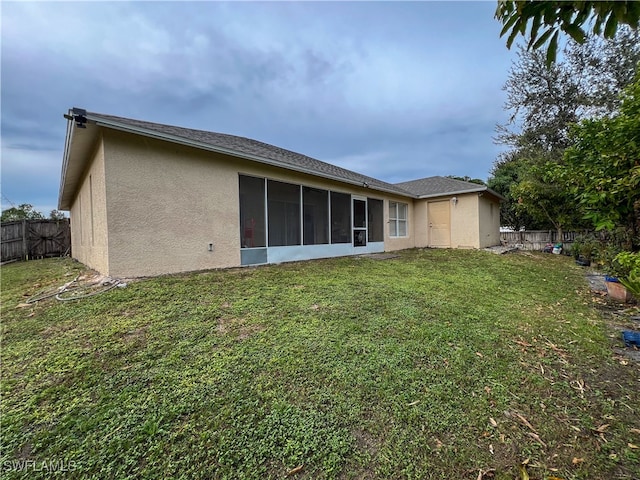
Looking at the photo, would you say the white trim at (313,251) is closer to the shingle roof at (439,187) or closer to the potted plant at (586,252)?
the shingle roof at (439,187)

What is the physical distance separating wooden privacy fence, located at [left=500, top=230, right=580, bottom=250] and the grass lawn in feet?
40.3

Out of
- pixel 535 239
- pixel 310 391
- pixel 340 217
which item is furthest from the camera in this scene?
pixel 535 239

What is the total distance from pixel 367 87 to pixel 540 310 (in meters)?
9.35

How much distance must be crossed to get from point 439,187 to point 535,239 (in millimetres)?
6332

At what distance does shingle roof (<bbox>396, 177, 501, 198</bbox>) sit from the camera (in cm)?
1137

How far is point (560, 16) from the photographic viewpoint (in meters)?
1.49

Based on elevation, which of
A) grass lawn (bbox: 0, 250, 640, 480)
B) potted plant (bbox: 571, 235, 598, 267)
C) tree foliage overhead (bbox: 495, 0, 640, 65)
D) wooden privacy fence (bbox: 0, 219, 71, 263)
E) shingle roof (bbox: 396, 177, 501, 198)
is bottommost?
grass lawn (bbox: 0, 250, 640, 480)

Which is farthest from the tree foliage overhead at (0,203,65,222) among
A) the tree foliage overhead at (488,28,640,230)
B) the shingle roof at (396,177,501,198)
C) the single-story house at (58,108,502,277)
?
the tree foliage overhead at (488,28,640,230)

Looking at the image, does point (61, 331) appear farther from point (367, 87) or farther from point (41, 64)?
point (367, 87)

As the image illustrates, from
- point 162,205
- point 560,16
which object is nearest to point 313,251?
point 162,205

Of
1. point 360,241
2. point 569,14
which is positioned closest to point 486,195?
point 360,241

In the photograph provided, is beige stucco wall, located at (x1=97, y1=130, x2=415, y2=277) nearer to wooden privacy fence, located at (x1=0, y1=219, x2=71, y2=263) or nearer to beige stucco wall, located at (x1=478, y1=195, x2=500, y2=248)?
beige stucco wall, located at (x1=478, y1=195, x2=500, y2=248)

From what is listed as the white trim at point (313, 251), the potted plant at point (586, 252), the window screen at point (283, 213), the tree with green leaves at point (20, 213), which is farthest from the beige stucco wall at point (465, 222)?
the tree with green leaves at point (20, 213)

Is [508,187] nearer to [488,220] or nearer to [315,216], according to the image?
[488,220]
